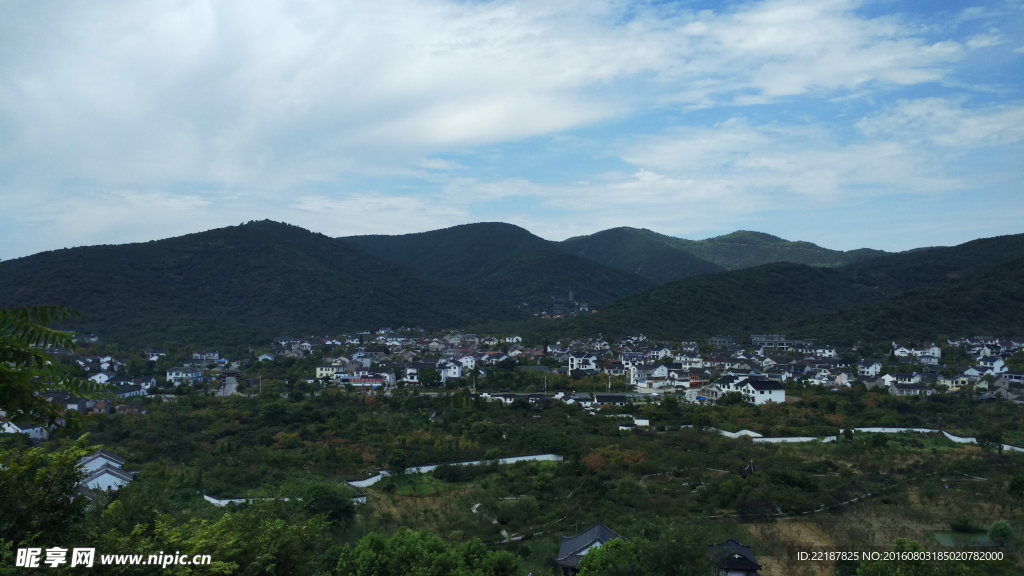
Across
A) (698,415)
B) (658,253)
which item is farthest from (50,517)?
(658,253)

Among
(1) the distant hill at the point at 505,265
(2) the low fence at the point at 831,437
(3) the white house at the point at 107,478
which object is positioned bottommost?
(2) the low fence at the point at 831,437

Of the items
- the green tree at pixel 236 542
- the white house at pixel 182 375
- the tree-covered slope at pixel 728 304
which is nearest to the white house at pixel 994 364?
the tree-covered slope at pixel 728 304

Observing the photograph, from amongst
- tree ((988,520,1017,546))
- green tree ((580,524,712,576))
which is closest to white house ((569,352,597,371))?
tree ((988,520,1017,546))

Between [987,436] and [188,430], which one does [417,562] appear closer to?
[188,430]

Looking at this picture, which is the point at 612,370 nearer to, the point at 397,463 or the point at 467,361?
the point at 467,361

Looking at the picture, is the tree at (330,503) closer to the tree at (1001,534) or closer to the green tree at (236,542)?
the green tree at (236,542)

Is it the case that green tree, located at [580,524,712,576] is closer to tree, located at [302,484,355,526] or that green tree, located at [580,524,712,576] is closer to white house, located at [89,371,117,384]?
tree, located at [302,484,355,526]
